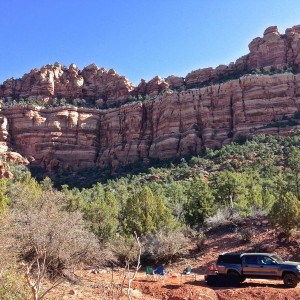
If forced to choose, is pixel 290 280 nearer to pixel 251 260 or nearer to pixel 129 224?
pixel 251 260

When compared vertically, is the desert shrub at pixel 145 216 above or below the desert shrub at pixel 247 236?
above

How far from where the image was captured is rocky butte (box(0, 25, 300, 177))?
259 ft

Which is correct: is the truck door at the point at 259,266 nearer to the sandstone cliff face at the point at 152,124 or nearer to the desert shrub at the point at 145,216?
the desert shrub at the point at 145,216

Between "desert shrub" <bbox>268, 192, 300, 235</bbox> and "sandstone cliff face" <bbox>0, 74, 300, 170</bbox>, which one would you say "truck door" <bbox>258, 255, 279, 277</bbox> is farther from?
"sandstone cliff face" <bbox>0, 74, 300, 170</bbox>

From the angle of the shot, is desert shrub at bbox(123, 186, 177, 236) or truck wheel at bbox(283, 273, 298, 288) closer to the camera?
truck wheel at bbox(283, 273, 298, 288)

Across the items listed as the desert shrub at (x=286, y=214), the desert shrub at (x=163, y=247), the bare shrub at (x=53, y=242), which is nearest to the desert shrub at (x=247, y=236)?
the desert shrub at (x=286, y=214)

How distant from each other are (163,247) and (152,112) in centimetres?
6784

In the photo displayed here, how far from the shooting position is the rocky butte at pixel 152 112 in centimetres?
7900

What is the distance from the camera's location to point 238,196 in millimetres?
36469

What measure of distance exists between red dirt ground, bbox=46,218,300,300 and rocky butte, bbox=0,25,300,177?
48.9 metres

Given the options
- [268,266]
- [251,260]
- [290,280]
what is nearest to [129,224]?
[251,260]

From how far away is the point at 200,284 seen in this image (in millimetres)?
15750

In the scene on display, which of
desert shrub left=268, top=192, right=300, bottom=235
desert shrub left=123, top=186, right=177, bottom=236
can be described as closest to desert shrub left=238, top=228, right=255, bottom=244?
desert shrub left=268, top=192, right=300, bottom=235

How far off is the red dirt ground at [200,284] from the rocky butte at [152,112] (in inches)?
1923
